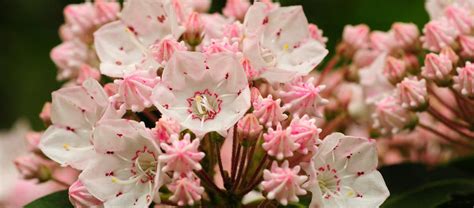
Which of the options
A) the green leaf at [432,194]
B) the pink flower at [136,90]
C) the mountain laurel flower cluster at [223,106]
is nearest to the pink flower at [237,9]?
the mountain laurel flower cluster at [223,106]

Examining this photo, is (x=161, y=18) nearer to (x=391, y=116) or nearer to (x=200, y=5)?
(x=200, y=5)

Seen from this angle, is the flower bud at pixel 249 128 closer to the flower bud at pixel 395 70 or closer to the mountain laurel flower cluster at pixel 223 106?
the mountain laurel flower cluster at pixel 223 106

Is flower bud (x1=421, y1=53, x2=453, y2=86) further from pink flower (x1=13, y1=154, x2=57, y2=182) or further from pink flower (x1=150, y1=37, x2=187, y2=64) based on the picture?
pink flower (x1=13, y1=154, x2=57, y2=182)

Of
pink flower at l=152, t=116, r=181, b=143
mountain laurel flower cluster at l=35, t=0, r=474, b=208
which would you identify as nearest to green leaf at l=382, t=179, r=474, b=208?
mountain laurel flower cluster at l=35, t=0, r=474, b=208

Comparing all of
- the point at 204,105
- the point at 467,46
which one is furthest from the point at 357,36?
the point at 204,105

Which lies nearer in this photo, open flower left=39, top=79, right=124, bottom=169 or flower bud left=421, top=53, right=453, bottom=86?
open flower left=39, top=79, right=124, bottom=169

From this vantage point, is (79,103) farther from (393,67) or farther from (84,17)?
(393,67)
